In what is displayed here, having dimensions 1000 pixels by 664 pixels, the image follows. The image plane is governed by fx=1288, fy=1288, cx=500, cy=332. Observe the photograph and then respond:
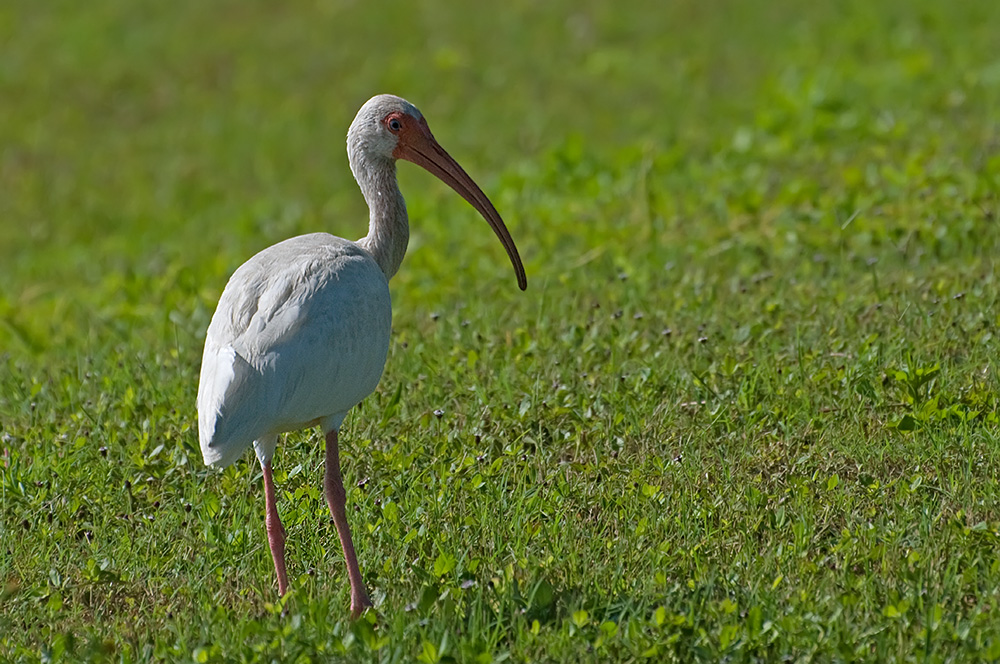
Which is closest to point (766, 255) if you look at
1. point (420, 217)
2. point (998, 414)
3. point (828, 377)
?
point (828, 377)

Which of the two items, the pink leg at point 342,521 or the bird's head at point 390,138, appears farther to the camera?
the bird's head at point 390,138

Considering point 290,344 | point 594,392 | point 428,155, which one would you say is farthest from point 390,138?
point 594,392

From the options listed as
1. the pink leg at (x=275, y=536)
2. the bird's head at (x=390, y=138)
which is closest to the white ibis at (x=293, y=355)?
the pink leg at (x=275, y=536)

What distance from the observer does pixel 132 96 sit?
13938mm

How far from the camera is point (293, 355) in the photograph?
13.3 ft

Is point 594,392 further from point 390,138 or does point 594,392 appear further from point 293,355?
point 293,355

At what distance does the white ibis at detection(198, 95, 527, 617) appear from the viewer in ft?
13.0

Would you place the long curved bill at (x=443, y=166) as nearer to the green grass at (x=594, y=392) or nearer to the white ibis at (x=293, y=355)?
the white ibis at (x=293, y=355)

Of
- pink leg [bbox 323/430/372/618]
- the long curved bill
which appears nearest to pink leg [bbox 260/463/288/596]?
pink leg [bbox 323/430/372/618]

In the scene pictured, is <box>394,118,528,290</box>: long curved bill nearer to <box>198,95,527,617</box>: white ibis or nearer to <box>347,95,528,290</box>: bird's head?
<box>347,95,528,290</box>: bird's head

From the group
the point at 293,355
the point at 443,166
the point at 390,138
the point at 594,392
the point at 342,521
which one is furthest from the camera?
the point at 594,392

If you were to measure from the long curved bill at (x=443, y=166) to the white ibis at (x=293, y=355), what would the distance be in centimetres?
48

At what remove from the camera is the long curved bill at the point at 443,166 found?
4.93m

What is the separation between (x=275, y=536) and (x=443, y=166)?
162 centimetres
